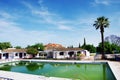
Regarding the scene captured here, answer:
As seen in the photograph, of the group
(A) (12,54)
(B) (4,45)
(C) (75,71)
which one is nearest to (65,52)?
(A) (12,54)

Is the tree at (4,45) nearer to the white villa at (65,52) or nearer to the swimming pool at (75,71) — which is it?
the white villa at (65,52)

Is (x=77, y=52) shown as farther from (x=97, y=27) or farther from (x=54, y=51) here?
(x=97, y=27)

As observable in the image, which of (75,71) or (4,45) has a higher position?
(4,45)

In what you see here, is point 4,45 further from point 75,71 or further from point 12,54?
point 75,71

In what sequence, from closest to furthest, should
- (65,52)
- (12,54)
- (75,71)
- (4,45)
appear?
(75,71) → (12,54) → (65,52) → (4,45)

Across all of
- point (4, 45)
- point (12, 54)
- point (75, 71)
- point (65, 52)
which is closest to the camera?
point (75, 71)

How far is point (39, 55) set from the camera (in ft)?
185

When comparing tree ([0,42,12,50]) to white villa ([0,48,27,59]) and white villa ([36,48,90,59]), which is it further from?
white villa ([36,48,90,59])

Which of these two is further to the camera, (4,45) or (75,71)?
(4,45)

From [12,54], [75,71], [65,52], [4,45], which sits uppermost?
[4,45]

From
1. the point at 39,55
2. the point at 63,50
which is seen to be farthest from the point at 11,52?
the point at 63,50

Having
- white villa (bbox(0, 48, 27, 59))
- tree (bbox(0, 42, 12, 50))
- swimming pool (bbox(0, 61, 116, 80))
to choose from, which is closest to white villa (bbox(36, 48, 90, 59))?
white villa (bbox(0, 48, 27, 59))

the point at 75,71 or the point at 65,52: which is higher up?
the point at 65,52

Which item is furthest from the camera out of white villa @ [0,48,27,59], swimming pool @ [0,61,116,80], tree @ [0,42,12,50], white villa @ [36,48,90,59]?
tree @ [0,42,12,50]
